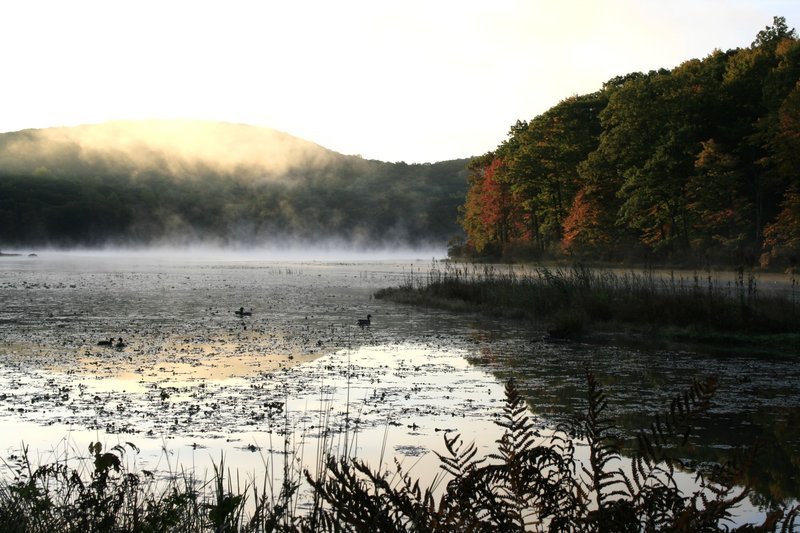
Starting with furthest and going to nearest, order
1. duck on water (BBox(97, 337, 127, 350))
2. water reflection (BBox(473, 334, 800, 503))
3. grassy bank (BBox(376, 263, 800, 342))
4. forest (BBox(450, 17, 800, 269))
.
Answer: forest (BBox(450, 17, 800, 269)) < grassy bank (BBox(376, 263, 800, 342)) < duck on water (BBox(97, 337, 127, 350)) < water reflection (BBox(473, 334, 800, 503))

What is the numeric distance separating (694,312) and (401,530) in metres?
20.7

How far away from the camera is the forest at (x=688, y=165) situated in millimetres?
49406

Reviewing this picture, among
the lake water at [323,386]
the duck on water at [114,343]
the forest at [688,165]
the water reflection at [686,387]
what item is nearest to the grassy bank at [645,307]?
the lake water at [323,386]

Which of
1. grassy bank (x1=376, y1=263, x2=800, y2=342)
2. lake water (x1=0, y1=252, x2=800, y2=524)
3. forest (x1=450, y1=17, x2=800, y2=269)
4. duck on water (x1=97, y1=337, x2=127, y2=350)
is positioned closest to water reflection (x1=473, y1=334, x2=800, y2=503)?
lake water (x1=0, y1=252, x2=800, y2=524)

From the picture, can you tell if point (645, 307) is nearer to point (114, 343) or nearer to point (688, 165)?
point (114, 343)

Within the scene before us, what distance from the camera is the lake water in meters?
9.52

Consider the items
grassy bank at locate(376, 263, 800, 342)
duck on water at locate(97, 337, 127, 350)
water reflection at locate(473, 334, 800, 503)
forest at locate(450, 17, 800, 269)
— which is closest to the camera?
water reflection at locate(473, 334, 800, 503)

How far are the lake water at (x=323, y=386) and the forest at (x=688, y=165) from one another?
25.3 m

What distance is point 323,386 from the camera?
14195mm

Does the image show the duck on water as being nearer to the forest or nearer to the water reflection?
the water reflection

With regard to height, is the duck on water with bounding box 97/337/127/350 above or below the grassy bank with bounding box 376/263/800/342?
below

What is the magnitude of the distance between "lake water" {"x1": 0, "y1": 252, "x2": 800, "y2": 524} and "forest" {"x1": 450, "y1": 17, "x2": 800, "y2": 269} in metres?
25.3

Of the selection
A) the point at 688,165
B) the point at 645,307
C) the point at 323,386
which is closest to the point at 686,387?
the point at 323,386

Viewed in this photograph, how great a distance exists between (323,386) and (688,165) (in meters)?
47.4
